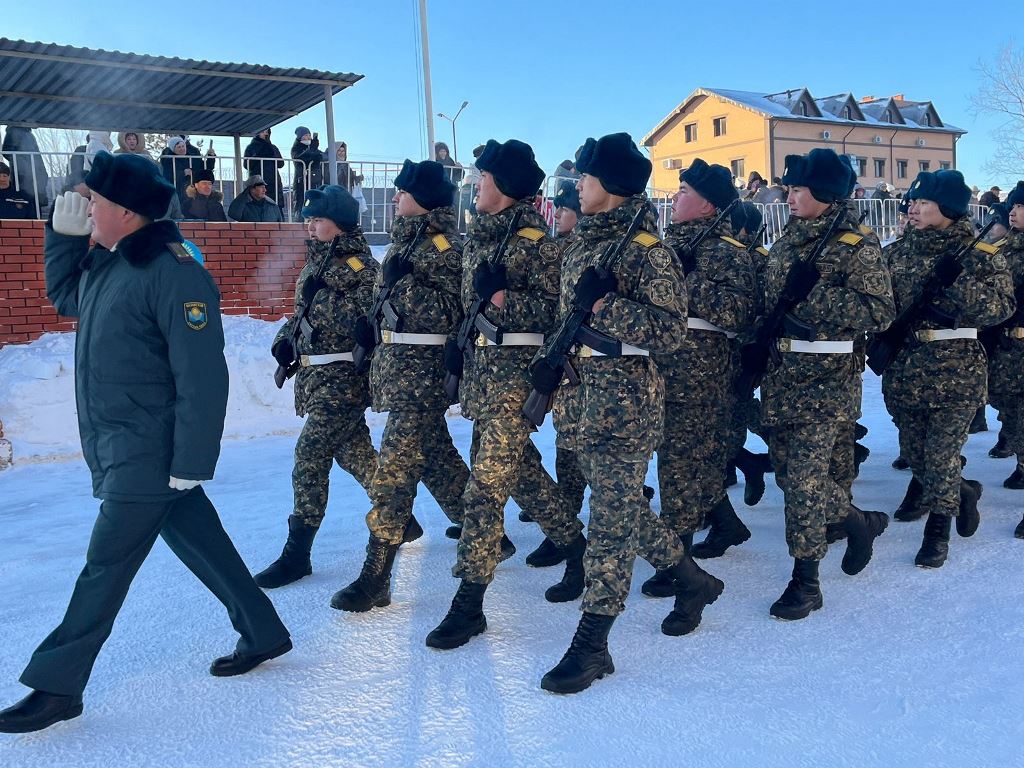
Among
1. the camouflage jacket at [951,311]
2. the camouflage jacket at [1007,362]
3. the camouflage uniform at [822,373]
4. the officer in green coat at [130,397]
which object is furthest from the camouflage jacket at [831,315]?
the officer in green coat at [130,397]

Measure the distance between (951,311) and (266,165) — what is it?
850 cm

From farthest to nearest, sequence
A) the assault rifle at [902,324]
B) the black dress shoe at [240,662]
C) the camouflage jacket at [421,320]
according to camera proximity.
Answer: the assault rifle at [902,324] → the camouflage jacket at [421,320] → the black dress shoe at [240,662]

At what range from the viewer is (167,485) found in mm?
2959

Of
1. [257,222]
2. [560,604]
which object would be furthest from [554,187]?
[560,604]

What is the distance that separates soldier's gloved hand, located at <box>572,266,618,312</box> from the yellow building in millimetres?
42206

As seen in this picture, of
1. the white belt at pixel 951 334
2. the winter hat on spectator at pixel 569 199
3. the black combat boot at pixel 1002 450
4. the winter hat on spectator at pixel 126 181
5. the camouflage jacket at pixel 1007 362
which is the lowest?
the black combat boot at pixel 1002 450

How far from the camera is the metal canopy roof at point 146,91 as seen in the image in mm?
9148

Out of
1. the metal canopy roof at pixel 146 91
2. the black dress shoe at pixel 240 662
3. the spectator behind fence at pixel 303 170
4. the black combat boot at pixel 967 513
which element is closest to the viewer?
the black dress shoe at pixel 240 662

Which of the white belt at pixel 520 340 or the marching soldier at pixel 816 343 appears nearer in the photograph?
the white belt at pixel 520 340

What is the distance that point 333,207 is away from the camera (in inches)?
180

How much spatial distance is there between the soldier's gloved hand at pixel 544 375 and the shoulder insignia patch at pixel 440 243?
1.06m

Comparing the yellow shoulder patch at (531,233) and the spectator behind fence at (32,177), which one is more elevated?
the spectator behind fence at (32,177)

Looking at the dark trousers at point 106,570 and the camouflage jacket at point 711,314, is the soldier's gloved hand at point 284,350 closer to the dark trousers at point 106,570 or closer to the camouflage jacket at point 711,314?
the dark trousers at point 106,570

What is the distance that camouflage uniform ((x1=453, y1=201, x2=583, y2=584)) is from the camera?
3705 millimetres
